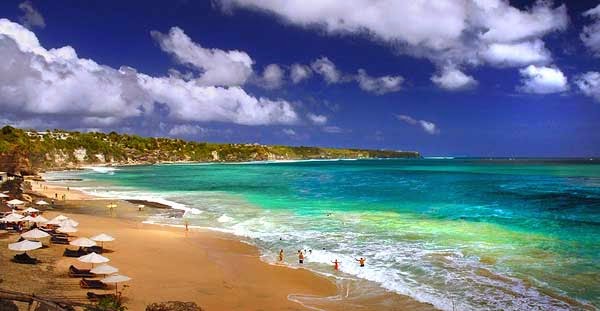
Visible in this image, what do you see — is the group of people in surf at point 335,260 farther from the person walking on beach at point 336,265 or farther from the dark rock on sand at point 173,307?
the dark rock on sand at point 173,307

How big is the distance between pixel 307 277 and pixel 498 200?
42.8 m

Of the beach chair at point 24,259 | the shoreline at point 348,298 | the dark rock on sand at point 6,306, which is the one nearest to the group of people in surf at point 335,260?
the shoreline at point 348,298

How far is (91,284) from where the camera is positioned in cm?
1853

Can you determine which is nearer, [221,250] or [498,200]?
[221,250]

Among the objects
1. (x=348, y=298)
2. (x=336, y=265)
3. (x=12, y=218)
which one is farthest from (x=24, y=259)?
(x=348, y=298)

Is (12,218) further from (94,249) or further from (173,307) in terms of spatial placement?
(173,307)

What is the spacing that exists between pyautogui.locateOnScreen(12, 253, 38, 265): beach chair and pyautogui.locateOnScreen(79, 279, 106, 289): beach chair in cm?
506

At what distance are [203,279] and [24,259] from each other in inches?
362

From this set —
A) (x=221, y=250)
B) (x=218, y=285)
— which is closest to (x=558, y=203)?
(x=221, y=250)

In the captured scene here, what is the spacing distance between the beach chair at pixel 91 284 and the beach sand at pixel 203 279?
0.98ft

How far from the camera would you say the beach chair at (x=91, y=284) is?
18.5m

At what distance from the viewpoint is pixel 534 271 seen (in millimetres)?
23234

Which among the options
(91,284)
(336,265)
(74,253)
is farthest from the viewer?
(74,253)

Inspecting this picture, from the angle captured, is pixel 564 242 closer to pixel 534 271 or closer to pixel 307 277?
pixel 534 271
